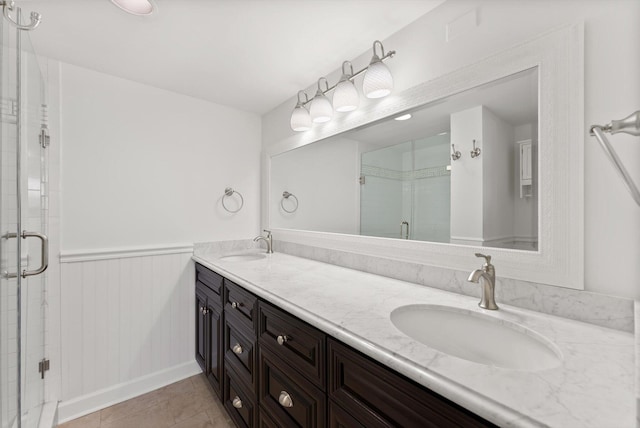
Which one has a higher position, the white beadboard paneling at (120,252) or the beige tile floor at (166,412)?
the white beadboard paneling at (120,252)

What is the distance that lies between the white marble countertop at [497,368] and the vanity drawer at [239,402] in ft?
1.90

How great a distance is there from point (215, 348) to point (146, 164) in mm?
1415

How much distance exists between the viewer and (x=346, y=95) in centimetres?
158

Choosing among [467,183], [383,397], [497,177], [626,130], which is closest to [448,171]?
[467,183]

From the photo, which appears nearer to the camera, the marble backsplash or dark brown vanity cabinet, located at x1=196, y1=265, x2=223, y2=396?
the marble backsplash

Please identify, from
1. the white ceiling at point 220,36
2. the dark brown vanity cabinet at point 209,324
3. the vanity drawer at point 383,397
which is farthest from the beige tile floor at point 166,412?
the white ceiling at point 220,36

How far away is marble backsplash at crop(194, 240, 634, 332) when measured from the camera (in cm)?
85

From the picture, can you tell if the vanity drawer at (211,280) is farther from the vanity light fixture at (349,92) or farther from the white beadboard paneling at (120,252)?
the vanity light fixture at (349,92)

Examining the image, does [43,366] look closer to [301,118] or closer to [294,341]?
[294,341]

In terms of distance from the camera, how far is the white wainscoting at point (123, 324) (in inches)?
70.5

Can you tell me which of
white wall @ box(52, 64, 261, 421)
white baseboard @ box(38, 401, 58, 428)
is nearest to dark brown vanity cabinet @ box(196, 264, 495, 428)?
white wall @ box(52, 64, 261, 421)

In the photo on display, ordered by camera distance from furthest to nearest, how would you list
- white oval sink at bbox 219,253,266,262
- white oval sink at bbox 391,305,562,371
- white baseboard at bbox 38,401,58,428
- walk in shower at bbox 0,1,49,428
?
white oval sink at bbox 219,253,266,262
white baseboard at bbox 38,401,58,428
walk in shower at bbox 0,1,49,428
white oval sink at bbox 391,305,562,371

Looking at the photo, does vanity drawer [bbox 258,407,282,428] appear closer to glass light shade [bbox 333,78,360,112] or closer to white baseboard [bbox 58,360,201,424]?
white baseboard [bbox 58,360,201,424]

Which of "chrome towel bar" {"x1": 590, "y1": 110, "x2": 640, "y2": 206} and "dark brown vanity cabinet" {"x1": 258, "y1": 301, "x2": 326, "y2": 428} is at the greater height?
"chrome towel bar" {"x1": 590, "y1": 110, "x2": 640, "y2": 206}
